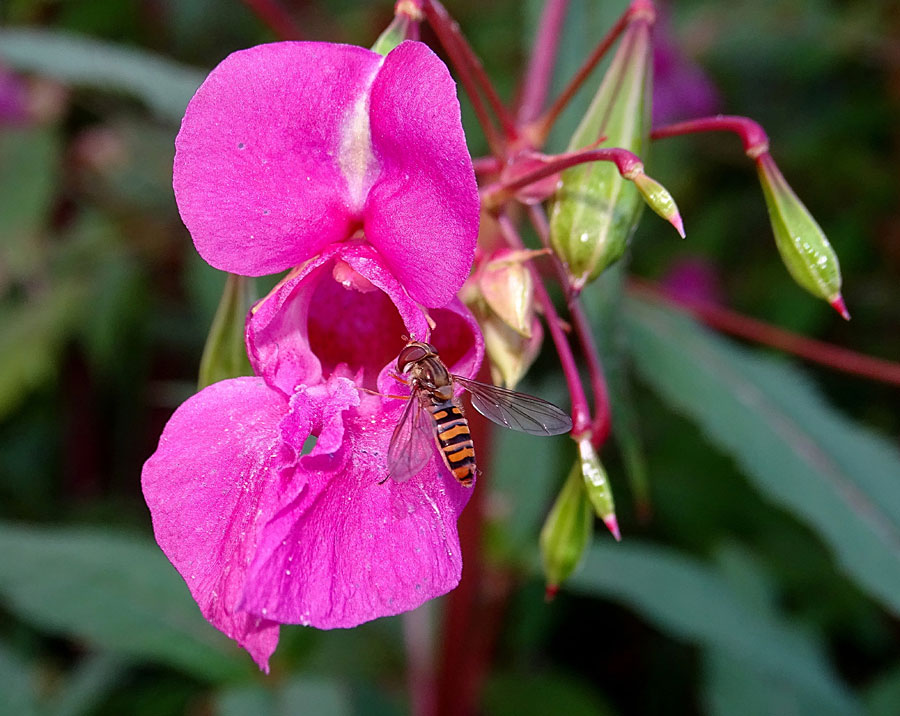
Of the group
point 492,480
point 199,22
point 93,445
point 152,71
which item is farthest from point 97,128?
point 492,480

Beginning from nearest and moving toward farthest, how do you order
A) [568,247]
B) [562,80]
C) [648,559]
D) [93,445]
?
[568,247], [562,80], [648,559], [93,445]

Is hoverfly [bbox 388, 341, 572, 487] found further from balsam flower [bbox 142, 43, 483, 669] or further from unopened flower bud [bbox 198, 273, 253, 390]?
unopened flower bud [bbox 198, 273, 253, 390]

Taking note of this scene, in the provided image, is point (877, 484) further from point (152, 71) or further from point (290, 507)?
point (152, 71)

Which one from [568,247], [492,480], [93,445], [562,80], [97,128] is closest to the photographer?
[568,247]

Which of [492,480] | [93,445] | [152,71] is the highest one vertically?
[152,71]

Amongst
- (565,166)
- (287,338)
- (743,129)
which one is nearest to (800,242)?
(743,129)

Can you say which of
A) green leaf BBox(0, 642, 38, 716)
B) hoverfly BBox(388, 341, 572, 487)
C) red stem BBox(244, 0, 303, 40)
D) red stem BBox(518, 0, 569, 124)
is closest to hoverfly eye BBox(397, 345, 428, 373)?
hoverfly BBox(388, 341, 572, 487)

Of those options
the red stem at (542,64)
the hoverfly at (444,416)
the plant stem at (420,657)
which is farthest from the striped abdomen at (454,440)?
the plant stem at (420,657)
